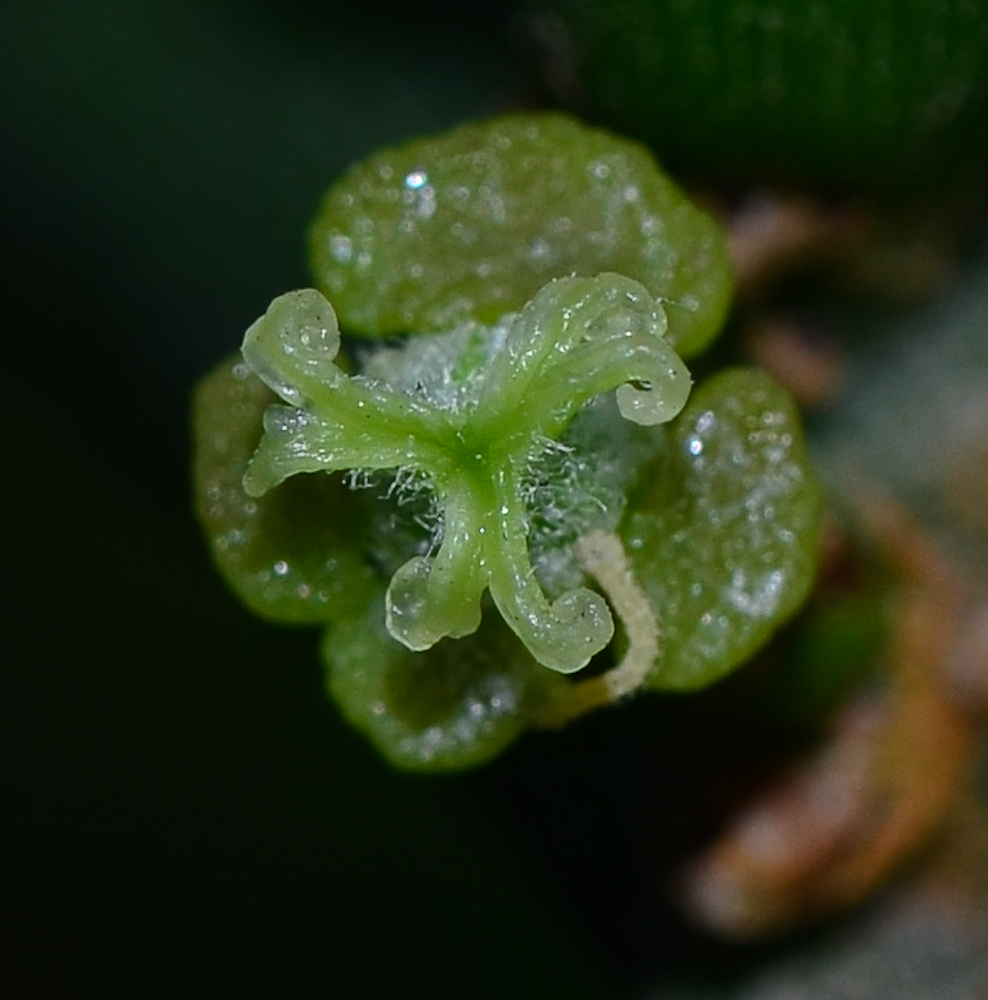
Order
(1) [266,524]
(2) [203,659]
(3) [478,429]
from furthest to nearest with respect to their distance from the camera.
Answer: (2) [203,659], (1) [266,524], (3) [478,429]

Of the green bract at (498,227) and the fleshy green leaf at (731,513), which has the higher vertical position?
the green bract at (498,227)

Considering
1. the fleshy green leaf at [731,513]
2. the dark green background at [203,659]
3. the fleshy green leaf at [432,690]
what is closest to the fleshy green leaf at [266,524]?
the fleshy green leaf at [432,690]

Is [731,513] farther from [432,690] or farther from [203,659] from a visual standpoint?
[203,659]

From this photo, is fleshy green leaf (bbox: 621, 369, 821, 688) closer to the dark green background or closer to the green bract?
the green bract

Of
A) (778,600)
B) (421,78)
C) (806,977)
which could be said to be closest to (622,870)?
(806,977)

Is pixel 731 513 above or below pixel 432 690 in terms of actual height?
above

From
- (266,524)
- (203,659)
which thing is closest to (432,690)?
(266,524)

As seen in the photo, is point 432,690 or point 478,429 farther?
point 432,690

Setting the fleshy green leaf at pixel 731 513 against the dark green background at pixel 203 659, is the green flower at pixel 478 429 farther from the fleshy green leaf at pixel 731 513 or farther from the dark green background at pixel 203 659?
the dark green background at pixel 203 659

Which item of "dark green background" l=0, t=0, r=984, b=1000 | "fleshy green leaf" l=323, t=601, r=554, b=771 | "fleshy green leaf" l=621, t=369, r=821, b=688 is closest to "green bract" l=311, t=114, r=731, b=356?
"fleshy green leaf" l=621, t=369, r=821, b=688
